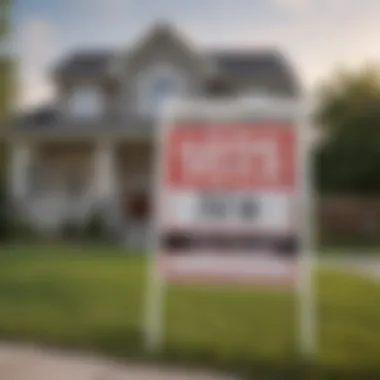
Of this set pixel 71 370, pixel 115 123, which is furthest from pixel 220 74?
pixel 71 370

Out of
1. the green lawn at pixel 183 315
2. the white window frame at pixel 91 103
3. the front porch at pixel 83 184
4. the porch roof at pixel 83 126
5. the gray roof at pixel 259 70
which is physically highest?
the gray roof at pixel 259 70

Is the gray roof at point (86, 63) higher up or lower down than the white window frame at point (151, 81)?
higher up

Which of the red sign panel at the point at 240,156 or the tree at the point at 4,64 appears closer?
the red sign panel at the point at 240,156

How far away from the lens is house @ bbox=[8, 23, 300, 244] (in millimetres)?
1384

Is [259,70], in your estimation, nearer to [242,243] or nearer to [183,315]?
[242,243]

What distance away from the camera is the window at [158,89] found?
1.38 metres

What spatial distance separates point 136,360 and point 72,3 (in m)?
0.66

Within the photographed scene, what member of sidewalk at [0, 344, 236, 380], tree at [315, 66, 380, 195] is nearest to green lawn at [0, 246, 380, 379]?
sidewalk at [0, 344, 236, 380]

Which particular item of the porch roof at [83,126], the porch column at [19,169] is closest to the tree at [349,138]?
the porch roof at [83,126]

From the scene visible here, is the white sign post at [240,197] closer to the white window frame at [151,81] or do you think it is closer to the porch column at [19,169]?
the white window frame at [151,81]

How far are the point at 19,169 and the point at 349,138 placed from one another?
0.58 metres

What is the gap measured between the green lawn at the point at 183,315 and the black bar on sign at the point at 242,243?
75mm

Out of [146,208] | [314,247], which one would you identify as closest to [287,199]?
[314,247]

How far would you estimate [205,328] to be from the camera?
54.9 inches
